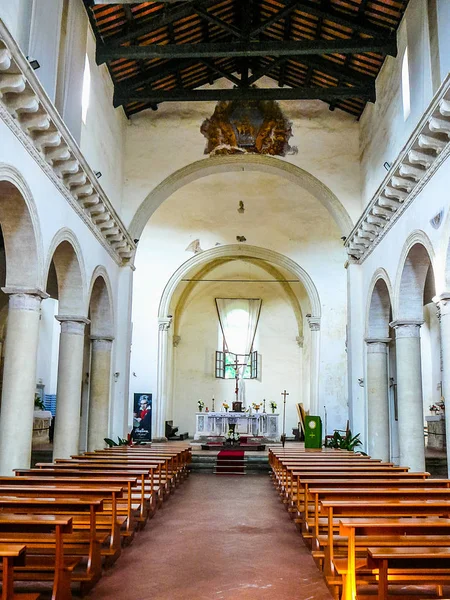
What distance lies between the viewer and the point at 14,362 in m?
9.88

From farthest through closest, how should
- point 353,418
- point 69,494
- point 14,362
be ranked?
1. point 353,418
2. point 14,362
3. point 69,494

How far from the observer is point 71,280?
518 inches

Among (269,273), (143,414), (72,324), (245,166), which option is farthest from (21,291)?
(269,273)

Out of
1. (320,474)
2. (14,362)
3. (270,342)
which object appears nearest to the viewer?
(320,474)

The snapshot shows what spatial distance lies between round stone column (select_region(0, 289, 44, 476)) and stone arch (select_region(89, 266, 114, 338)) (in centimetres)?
551

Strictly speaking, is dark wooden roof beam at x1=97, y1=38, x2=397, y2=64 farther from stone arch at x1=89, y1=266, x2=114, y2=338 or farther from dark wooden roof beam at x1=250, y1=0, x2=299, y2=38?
stone arch at x1=89, y1=266, x2=114, y2=338

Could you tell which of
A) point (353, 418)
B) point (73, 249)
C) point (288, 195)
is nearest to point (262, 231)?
point (288, 195)

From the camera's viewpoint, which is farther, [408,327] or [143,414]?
[143,414]

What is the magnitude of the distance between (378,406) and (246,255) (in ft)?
34.1

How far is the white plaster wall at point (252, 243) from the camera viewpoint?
2270cm

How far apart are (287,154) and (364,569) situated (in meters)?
12.9

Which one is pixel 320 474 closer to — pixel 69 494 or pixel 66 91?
pixel 69 494

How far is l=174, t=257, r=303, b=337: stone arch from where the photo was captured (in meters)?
27.0

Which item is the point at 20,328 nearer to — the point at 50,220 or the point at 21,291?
the point at 21,291
